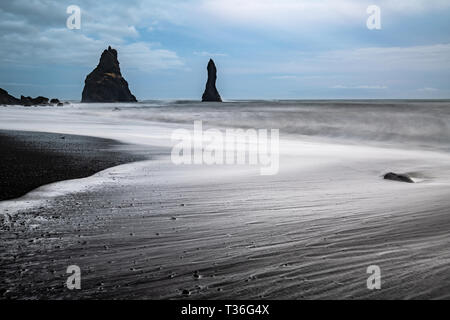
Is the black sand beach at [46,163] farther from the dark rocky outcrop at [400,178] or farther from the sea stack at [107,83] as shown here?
the sea stack at [107,83]

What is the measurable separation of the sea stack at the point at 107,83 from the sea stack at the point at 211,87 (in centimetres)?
3919

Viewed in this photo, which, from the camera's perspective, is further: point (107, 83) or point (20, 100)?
point (107, 83)

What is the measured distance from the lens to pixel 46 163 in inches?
343

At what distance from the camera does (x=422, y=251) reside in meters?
3.55

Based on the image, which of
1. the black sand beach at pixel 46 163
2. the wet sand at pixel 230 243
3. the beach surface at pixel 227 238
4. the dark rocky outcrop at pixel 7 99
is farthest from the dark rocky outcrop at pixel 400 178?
the dark rocky outcrop at pixel 7 99

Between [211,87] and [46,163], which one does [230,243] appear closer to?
[46,163]

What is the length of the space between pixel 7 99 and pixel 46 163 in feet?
294

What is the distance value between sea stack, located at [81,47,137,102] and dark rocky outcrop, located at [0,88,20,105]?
77032 mm

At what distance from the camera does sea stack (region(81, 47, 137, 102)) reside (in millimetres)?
166250

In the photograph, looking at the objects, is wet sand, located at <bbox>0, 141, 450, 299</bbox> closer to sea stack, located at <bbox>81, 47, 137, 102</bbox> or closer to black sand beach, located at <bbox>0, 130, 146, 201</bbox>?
black sand beach, located at <bbox>0, 130, 146, 201</bbox>

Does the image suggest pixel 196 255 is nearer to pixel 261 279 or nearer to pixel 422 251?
pixel 261 279

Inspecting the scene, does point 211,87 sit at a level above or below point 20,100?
above

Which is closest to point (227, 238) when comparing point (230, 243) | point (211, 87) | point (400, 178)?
point (230, 243)
